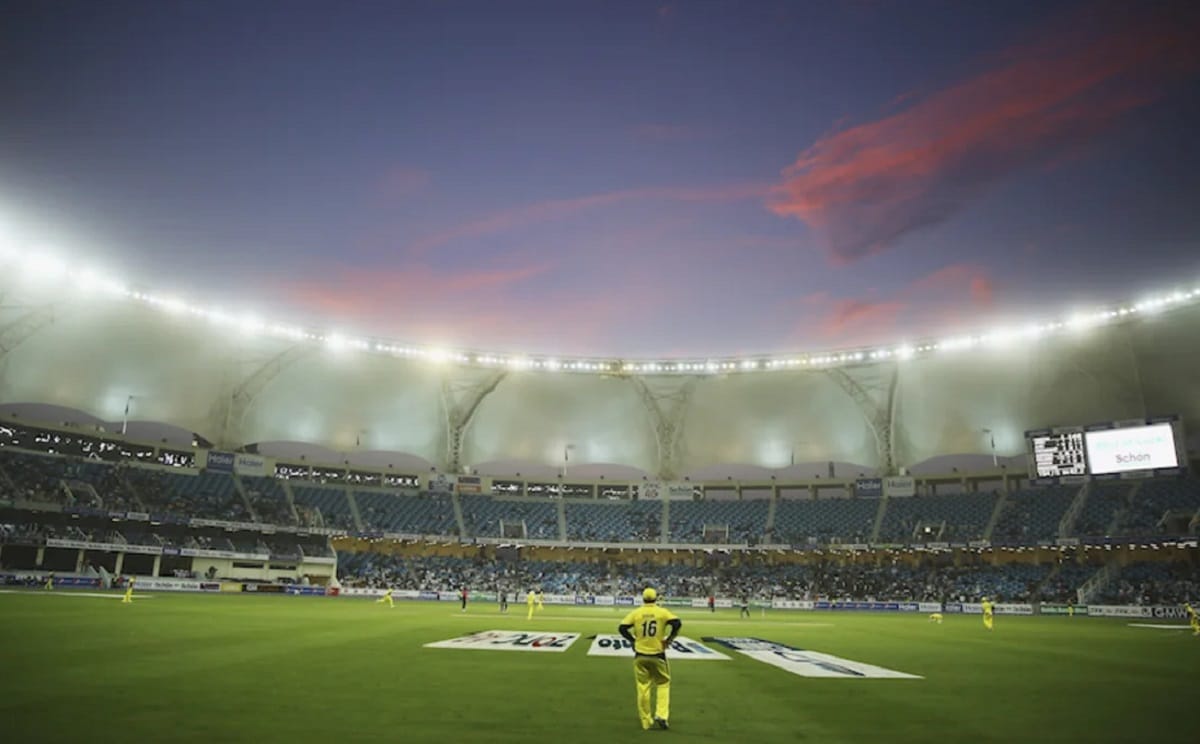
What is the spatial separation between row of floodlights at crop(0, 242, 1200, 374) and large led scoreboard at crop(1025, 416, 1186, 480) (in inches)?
403

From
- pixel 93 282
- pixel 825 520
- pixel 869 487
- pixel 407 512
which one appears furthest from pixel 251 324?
pixel 869 487

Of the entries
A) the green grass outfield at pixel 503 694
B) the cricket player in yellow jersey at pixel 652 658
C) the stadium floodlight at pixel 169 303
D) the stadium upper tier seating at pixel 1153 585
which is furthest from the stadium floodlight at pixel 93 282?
the stadium upper tier seating at pixel 1153 585

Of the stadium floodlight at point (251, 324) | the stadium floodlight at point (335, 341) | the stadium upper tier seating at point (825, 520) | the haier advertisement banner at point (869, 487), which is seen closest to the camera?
the stadium floodlight at point (251, 324)

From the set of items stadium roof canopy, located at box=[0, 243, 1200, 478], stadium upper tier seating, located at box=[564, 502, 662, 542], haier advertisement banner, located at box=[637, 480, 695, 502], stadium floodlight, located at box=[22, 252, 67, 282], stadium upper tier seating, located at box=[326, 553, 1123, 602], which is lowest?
stadium upper tier seating, located at box=[326, 553, 1123, 602]

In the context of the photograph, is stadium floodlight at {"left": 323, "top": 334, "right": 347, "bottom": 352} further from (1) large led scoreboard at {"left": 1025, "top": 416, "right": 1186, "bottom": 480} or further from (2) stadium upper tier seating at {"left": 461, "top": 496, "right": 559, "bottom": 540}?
(1) large led scoreboard at {"left": 1025, "top": 416, "right": 1186, "bottom": 480}

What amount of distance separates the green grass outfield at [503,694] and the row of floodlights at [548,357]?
35321 mm

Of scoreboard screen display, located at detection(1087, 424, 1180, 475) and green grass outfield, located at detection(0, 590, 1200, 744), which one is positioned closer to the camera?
green grass outfield, located at detection(0, 590, 1200, 744)

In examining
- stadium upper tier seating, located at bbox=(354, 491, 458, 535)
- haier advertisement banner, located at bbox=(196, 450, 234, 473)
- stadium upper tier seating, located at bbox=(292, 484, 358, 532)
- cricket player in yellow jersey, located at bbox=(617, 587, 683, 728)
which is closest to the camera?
cricket player in yellow jersey, located at bbox=(617, 587, 683, 728)

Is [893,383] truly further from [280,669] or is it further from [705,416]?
[280,669]

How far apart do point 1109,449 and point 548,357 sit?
45970 millimetres

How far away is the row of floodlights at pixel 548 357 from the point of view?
153ft

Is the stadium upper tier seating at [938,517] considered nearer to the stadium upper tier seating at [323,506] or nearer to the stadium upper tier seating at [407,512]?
the stadium upper tier seating at [407,512]

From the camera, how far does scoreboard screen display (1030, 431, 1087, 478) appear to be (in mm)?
45188

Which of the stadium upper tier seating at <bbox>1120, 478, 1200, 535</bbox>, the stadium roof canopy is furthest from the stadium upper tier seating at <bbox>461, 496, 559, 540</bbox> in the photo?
the stadium upper tier seating at <bbox>1120, 478, 1200, 535</bbox>
